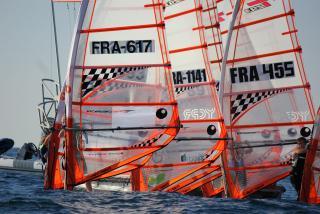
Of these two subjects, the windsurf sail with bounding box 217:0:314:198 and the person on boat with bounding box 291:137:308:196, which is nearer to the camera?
the person on boat with bounding box 291:137:308:196

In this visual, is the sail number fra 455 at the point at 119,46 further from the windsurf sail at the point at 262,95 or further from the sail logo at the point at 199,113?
the sail logo at the point at 199,113

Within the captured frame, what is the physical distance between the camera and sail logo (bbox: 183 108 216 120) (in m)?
19.5

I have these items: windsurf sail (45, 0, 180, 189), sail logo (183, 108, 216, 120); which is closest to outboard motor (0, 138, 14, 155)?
sail logo (183, 108, 216, 120)

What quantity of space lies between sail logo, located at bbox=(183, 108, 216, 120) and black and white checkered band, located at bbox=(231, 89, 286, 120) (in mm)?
762

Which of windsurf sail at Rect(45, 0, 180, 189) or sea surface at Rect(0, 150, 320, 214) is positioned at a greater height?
windsurf sail at Rect(45, 0, 180, 189)

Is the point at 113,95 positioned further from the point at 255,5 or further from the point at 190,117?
the point at 255,5

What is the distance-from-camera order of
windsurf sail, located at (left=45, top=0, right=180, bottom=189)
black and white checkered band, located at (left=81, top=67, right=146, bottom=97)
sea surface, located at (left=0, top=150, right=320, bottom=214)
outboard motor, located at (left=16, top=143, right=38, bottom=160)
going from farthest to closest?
1. outboard motor, located at (left=16, top=143, right=38, bottom=160)
2. black and white checkered band, located at (left=81, top=67, right=146, bottom=97)
3. windsurf sail, located at (left=45, top=0, right=180, bottom=189)
4. sea surface, located at (left=0, top=150, right=320, bottom=214)

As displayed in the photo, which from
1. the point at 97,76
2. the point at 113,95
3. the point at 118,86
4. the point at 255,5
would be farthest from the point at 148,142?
the point at 255,5

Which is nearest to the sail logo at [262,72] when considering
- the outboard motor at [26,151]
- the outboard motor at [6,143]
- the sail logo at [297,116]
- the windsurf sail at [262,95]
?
the windsurf sail at [262,95]

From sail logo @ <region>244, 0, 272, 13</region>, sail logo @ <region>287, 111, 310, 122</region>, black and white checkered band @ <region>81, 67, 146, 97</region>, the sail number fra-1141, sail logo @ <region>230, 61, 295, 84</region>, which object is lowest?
sail logo @ <region>287, 111, 310, 122</region>

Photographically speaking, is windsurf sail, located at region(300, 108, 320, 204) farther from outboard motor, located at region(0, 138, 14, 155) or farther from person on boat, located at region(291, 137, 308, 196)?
outboard motor, located at region(0, 138, 14, 155)

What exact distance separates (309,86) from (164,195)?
5222mm

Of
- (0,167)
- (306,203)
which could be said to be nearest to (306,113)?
(306,203)

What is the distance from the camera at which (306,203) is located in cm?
1569
